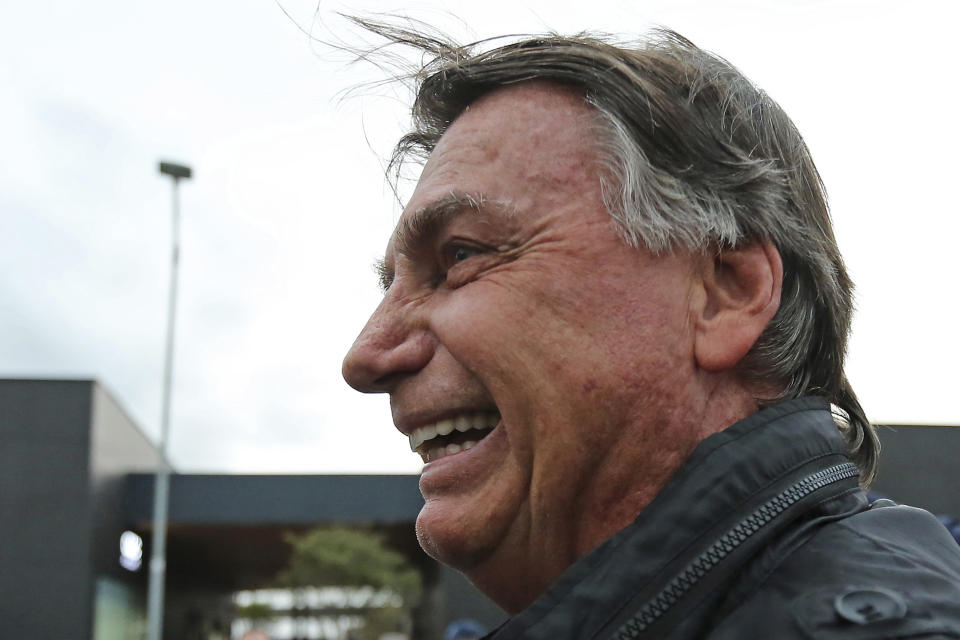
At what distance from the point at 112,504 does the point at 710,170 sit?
2478 cm

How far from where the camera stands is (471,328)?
1539mm

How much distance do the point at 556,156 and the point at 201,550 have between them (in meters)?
31.2

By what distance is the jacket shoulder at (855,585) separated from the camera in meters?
1.12

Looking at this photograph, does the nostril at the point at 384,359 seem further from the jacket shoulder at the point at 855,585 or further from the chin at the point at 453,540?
the jacket shoulder at the point at 855,585

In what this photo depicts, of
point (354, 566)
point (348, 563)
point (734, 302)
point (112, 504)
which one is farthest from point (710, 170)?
point (354, 566)

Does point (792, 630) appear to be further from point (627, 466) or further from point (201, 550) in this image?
point (201, 550)

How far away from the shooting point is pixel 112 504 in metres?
24.1

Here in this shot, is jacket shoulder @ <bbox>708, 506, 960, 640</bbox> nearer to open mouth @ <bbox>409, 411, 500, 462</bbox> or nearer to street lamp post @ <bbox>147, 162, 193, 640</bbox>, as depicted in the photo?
open mouth @ <bbox>409, 411, 500, 462</bbox>

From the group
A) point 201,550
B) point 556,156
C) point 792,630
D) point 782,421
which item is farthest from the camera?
point 201,550

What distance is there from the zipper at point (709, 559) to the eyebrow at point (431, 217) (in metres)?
0.63

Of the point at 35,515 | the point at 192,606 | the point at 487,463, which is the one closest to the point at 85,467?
the point at 35,515

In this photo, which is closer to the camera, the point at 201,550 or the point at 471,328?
the point at 471,328

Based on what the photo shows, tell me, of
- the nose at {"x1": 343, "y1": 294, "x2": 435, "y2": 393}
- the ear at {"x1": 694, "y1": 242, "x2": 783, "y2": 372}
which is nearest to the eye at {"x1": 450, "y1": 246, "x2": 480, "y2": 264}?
the nose at {"x1": 343, "y1": 294, "x2": 435, "y2": 393}

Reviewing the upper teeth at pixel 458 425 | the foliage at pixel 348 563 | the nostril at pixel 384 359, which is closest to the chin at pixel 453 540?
the upper teeth at pixel 458 425
